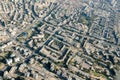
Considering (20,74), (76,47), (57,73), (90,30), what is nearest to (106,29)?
(90,30)

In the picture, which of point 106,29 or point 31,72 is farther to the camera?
point 106,29

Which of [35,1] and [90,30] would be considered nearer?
[90,30]

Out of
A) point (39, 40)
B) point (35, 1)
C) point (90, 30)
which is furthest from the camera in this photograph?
point (35, 1)

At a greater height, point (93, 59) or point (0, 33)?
point (0, 33)

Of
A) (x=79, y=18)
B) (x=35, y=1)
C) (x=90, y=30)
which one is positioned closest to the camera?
(x=90, y=30)

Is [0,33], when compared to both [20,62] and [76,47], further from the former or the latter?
[76,47]

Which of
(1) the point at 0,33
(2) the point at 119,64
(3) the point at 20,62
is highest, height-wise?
(1) the point at 0,33

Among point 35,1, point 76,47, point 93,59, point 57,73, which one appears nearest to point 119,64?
point 93,59

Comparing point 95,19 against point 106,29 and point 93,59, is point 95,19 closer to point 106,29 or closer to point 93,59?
point 106,29

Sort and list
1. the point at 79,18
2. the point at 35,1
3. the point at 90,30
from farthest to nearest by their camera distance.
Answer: the point at 35,1 < the point at 79,18 < the point at 90,30
